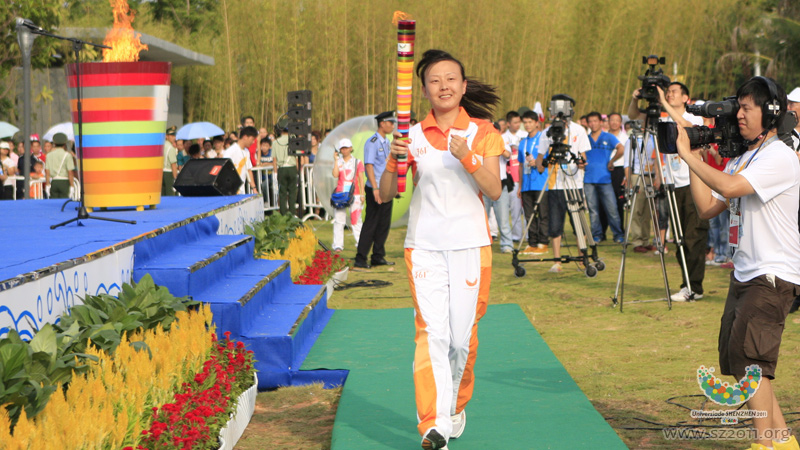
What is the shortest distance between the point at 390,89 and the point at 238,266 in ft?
47.7

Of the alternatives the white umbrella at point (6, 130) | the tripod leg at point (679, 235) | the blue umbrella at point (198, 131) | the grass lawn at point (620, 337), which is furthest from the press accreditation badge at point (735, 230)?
the white umbrella at point (6, 130)

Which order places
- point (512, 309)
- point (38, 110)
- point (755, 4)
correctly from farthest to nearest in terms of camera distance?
point (755, 4)
point (38, 110)
point (512, 309)

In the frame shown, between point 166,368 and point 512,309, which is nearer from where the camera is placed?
point 166,368

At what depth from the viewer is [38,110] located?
23.2m

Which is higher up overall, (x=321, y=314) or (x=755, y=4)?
(x=755, y=4)

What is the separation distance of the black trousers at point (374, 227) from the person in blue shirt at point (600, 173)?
3663 mm

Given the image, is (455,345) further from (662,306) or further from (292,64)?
(292,64)

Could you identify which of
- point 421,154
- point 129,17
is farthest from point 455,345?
point 129,17

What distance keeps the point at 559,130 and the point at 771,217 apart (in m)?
6.29

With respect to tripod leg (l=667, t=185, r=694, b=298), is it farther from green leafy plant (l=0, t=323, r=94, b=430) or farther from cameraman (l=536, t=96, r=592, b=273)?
green leafy plant (l=0, t=323, r=94, b=430)

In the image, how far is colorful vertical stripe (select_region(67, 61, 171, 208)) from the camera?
7.83 metres

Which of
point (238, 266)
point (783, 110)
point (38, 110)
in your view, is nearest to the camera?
point (783, 110)

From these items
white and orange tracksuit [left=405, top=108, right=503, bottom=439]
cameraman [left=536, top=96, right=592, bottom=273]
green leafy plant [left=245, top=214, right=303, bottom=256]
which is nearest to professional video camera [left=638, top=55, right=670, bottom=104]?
cameraman [left=536, top=96, right=592, bottom=273]

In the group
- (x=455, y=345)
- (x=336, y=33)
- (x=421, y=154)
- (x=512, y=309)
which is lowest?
(x=512, y=309)
